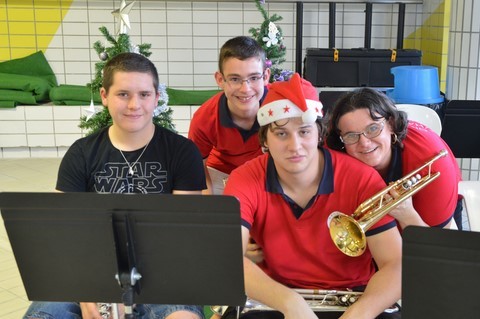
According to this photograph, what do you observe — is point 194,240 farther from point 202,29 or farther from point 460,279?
point 202,29

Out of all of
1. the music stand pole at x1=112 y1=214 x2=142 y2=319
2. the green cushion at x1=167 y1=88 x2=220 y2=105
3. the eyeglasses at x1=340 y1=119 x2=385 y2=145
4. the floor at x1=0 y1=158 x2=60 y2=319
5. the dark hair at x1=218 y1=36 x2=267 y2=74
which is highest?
the dark hair at x1=218 y1=36 x2=267 y2=74

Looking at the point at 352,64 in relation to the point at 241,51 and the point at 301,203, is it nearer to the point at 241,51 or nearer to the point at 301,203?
the point at 241,51

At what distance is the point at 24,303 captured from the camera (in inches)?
136

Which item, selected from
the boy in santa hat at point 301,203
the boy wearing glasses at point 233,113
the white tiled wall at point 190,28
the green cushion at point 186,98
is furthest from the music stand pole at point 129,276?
the white tiled wall at point 190,28

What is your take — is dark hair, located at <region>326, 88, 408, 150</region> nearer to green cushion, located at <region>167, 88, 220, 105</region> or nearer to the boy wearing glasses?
the boy wearing glasses

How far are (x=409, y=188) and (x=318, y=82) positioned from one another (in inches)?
154

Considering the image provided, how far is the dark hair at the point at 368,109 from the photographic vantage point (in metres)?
2.31

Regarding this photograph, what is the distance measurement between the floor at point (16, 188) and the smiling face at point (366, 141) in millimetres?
2064

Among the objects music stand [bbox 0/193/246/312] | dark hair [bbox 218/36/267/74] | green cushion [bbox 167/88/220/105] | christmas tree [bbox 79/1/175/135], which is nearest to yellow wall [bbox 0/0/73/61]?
green cushion [bbox 167/88/220/105]

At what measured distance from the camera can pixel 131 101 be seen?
2453 millimetres

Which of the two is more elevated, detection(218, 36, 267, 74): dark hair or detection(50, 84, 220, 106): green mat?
detection(218, 36, 267, 74): dark hair

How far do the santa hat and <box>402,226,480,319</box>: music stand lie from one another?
69cm

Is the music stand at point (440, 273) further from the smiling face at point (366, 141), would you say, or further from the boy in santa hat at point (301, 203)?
the smiling face at point (366, 141)

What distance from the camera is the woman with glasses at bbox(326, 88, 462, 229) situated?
89.7 inches
